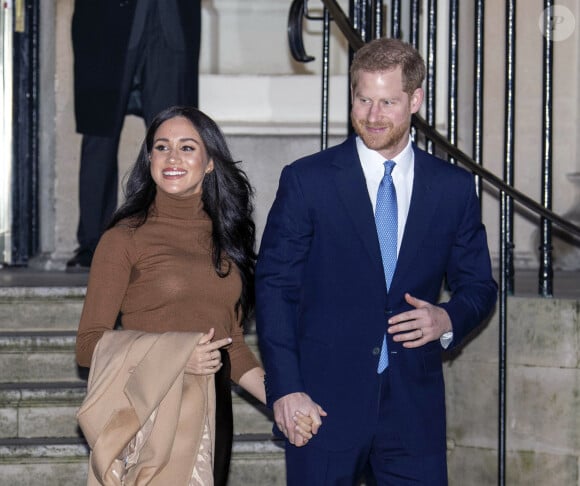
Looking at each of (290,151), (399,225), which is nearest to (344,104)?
(290,151)

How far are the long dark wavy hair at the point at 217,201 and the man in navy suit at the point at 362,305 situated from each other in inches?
13.8

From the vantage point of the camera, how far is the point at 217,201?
3.82m

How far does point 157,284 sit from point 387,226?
686mm

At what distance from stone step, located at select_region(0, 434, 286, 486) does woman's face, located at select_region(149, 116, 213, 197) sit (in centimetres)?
183

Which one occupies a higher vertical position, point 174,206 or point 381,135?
point 381,135

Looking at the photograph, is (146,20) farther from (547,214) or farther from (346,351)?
(346,351)

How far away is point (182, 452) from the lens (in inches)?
135

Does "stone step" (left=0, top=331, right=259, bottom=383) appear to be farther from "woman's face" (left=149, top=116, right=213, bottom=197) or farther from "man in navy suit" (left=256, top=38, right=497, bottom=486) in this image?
"man in navy suit" (left=256, top=38, right=497, bottom=486)

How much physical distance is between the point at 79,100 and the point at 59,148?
40.2 inches

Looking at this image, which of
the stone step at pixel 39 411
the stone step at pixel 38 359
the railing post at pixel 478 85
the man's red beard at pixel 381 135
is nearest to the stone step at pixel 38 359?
the stone step at pixel 38 359

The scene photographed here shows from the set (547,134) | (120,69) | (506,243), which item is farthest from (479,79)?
(120,69)

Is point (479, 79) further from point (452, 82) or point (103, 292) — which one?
point (103, 292)

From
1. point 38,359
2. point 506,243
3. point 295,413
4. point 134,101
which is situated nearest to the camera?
point 295,413

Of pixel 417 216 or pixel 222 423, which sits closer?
pixel 417 216
